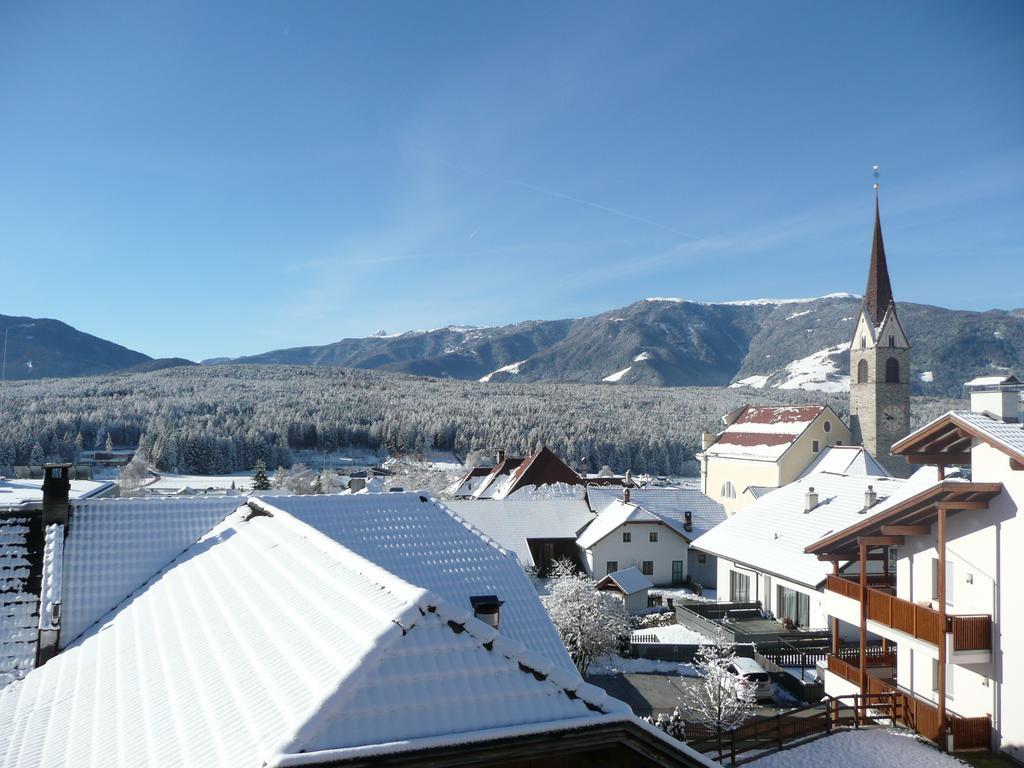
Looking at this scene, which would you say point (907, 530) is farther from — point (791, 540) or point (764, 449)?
point (764, 449)

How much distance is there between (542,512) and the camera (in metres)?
46.6

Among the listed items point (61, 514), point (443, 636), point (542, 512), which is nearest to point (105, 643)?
point (61, 514)

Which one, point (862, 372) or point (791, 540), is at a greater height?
point (862, 372)

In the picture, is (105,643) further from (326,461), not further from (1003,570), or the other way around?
(326,461)

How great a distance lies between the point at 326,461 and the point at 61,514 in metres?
130

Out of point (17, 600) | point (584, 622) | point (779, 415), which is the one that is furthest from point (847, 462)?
point (17, 600)

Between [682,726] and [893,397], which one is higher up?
[893,397]

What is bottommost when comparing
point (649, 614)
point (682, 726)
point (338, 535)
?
point (649, 614)

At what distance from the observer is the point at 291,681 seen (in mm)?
5980

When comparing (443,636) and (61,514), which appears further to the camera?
(61,514)

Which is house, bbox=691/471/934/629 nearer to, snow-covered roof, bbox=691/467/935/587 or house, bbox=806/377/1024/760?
snow-covered roof, bbox=691/467/935/587

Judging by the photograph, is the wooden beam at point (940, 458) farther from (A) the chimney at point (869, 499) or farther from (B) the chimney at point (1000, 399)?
(A) the chimney at point (869, 499)

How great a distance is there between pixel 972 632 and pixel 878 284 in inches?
2175

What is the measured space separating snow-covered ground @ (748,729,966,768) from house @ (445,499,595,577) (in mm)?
27921
